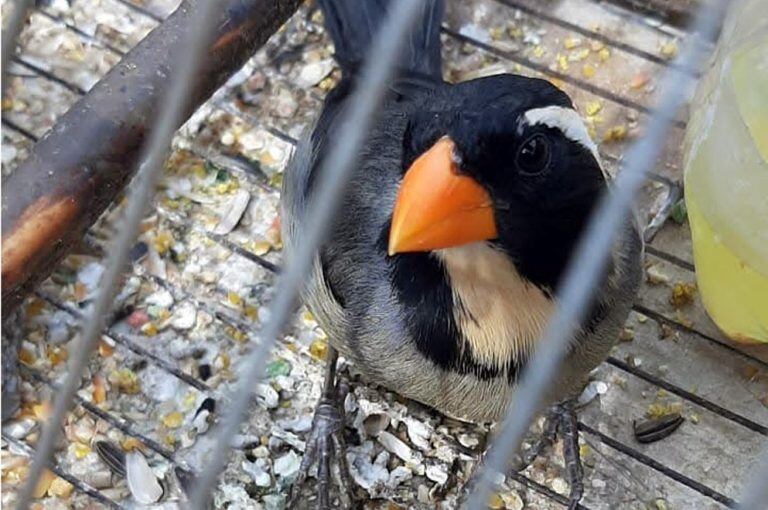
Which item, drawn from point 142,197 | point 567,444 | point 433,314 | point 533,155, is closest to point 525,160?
point 533,155

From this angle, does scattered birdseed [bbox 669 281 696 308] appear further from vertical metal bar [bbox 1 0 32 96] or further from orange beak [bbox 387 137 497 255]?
vertical metal bar [bbox 1 0 32 96]

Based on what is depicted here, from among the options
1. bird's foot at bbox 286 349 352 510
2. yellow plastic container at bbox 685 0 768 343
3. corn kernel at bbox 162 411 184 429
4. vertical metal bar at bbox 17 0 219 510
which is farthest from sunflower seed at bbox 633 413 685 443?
vertical metal bar at bbox 17 0 219 510

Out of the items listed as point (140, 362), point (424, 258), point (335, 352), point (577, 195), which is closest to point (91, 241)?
point (140, 362)

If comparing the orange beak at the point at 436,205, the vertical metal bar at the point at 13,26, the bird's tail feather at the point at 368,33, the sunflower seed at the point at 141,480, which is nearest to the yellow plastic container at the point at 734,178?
the bird's tail feather at the point at 368,33

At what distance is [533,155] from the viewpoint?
972mm

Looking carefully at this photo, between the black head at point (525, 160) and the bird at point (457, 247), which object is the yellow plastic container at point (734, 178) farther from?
the black head at point (525, 160)

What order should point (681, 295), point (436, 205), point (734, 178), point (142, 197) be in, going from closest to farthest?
point (142, 197) → point (436, 205) → point (734, 178) → point (681, 295)

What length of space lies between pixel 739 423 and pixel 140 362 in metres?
0.81

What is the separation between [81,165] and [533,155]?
490 mm

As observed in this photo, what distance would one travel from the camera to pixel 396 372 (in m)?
1.22

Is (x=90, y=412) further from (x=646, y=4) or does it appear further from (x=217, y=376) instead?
(x=646, y=4)

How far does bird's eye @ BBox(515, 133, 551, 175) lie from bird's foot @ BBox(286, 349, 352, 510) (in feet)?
1.94

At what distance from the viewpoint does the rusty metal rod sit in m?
1.11

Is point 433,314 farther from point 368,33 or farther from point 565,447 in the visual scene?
point 368,33
